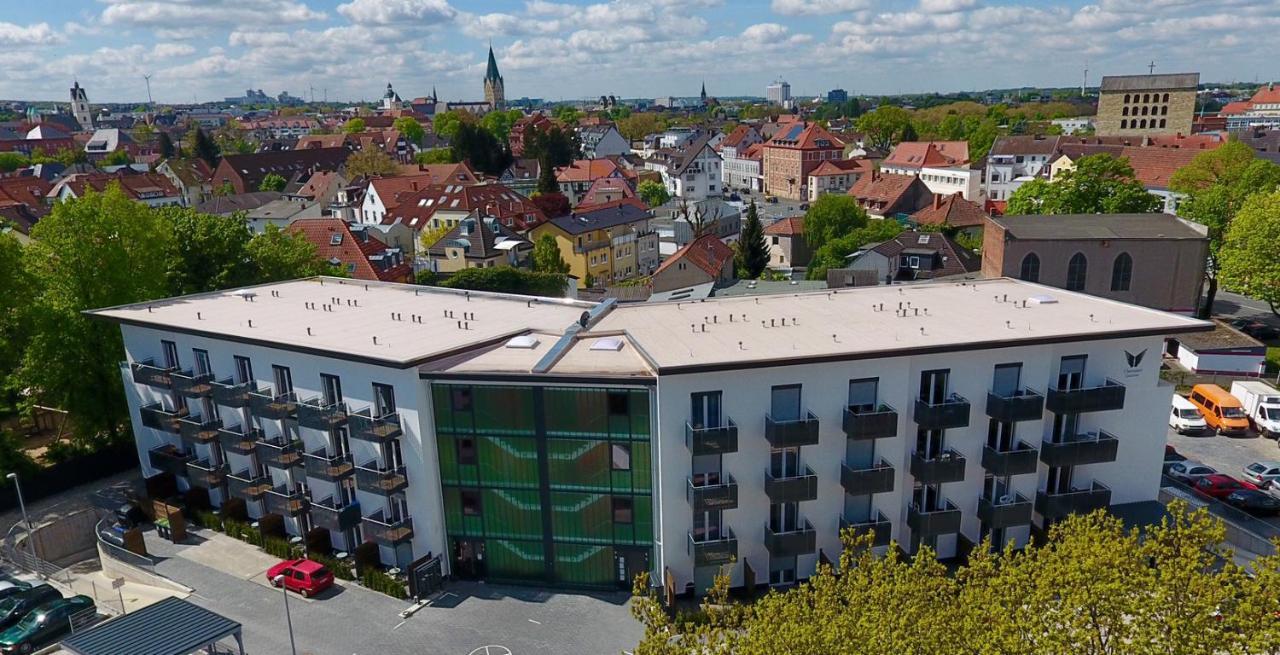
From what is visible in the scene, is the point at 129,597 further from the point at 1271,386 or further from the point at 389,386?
the point at 1271,386

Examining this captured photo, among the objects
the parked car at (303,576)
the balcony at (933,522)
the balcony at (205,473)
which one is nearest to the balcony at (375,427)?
the parked car at (303,576)

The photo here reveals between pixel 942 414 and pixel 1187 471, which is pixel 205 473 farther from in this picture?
pixel 1187 471

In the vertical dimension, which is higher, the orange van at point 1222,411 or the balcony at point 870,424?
the balcony at point 870,424

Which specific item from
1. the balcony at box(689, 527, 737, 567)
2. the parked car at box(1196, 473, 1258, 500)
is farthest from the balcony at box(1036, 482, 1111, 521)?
the balcony at box(689, 527, 737, 567)

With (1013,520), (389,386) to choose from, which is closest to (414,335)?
(389,386)

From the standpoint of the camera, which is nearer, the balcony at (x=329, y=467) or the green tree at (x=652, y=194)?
the balcony at (x=329, y=467)

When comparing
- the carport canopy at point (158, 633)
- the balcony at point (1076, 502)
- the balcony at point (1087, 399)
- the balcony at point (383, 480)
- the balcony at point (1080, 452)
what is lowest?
the carport canopy at point (158, 633)

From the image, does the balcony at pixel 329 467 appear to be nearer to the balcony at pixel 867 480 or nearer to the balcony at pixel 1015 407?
the balcony at pixel 867 480

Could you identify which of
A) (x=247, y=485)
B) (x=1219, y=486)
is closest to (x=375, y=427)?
(x=247, y=485)

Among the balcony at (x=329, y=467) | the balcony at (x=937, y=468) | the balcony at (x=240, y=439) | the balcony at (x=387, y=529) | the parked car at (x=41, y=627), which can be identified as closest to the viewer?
the parked car at (x=41, y=627)
